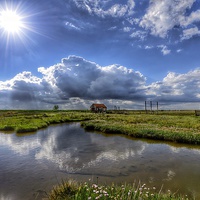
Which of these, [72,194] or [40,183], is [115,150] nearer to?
[40,183]

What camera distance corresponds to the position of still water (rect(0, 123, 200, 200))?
9.61 m

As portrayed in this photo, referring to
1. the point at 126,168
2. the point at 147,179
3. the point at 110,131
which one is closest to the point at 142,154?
the point at 126,168

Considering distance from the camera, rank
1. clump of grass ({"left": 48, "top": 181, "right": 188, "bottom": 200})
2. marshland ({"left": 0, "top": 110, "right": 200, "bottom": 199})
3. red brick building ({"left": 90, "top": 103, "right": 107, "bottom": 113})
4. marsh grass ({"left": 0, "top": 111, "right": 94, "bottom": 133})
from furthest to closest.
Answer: red brick building ({"left": 90, "top": 103, "right": 107, "bottom": 113}), marsh grass ({"left": 0, "top": 111, "right": 94, "bottom": 133}), marshland ({"left": 0, "top": 110, "right": 200, "bottom": 199}), clump of grass ({"left": 48, "top": 181, "right": 188, "bottom": 200})

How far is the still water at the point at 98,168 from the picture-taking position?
31.5 feet

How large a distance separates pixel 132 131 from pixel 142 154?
11011mm

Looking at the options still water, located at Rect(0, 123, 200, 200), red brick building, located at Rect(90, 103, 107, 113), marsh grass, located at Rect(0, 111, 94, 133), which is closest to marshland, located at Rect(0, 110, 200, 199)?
still water, located at Rect(0, 123, 200, 200)

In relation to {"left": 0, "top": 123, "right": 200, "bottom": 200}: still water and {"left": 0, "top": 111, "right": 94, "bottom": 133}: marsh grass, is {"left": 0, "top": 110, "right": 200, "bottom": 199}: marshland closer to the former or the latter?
{"left": 0, "top": 123, "right": 200, "bottom": 200}: still water

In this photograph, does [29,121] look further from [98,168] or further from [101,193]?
[101,193]

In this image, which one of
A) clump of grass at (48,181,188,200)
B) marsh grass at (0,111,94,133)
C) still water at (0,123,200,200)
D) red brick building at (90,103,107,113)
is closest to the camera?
clump of grass at (48,181,188,200)

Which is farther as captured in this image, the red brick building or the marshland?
the red brick building

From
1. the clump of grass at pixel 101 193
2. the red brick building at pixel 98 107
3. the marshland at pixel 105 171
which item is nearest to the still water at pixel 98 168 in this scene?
the marshland at pixel 105 171

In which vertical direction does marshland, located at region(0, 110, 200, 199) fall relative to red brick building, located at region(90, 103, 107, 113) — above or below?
below

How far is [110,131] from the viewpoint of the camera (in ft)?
99.2

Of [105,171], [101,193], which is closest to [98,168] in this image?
[105,171]
